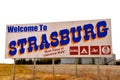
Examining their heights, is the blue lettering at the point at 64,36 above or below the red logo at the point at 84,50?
above

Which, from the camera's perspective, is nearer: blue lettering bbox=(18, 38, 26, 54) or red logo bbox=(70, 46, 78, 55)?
red logo bbox=(70, 46, 78, 55)

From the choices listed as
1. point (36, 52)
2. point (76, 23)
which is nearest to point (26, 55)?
point (36, 52)

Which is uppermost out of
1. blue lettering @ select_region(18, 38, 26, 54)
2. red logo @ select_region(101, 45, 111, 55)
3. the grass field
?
blue lettering @ select_region(18, 38, 26, 54)

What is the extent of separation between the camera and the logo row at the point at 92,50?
22031mm

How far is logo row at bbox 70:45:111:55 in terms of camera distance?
2203 cm

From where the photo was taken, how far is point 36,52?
2372 cm

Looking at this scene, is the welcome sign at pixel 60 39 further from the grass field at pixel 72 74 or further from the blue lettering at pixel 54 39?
the grass field at pixel 72 74

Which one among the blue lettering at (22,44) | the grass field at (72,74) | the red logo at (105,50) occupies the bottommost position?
the grass field at (72,74)

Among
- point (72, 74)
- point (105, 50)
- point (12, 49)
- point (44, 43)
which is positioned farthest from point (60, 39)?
point (72, 74)

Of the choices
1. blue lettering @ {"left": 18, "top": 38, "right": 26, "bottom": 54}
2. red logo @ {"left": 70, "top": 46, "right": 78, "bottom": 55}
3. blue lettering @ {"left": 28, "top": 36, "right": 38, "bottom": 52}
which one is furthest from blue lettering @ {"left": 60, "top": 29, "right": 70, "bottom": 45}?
blue lettering @ {"left": 18, "top": 38, "right": 26, "bottom": 54}

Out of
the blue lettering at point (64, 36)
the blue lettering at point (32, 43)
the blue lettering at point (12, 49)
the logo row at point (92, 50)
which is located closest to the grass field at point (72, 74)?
the blue lettering at point (32, 43)

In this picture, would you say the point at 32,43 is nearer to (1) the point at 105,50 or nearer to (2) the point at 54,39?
(2) the point at 54,39

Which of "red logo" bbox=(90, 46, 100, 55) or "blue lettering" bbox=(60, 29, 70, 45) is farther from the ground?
"blue lettering" bbox=(60, 29, 70, 45)

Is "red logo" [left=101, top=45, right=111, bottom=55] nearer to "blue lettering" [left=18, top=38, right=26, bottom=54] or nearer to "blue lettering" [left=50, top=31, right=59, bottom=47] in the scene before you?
"blue lettering" [left=50, top=31, right=59, bottom=47]
